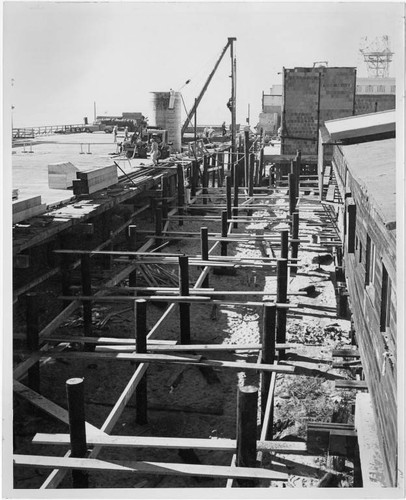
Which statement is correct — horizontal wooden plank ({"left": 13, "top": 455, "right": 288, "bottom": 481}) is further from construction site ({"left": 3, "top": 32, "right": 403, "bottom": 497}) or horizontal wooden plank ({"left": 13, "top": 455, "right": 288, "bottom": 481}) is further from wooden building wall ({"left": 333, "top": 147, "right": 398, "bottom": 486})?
wooden building wall ({"left": 333, "top": 147, "right": 398, "bottom": 486})

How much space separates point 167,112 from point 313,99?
8.49m

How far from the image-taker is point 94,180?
19.6 metres

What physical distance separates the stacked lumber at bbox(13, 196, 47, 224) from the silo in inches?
920

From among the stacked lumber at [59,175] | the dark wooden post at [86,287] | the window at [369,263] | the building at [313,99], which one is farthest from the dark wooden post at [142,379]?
the building at [313,99]

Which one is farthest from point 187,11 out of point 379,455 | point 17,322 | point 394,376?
point 17,322

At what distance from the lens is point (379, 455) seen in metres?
7.92

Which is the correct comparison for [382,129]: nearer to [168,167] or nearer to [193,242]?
[193,242]

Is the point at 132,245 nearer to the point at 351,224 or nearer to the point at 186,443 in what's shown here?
the point at 351,224

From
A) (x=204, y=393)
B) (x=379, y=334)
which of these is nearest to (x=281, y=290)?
(x=204, y=393)

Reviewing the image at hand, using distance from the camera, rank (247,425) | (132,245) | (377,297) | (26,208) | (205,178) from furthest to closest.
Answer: (205,178)
(132,245)
(26,208)
(247,425)
(377,297)

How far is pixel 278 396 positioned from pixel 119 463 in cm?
534

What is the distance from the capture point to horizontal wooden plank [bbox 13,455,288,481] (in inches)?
316

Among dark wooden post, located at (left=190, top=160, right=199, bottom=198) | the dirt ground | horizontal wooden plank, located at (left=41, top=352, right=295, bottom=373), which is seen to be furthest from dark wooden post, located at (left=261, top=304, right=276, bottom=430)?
dark wooden post, located at (left=190, top=160, right=199, bottom=198)

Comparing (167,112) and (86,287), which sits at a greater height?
(167,112)
